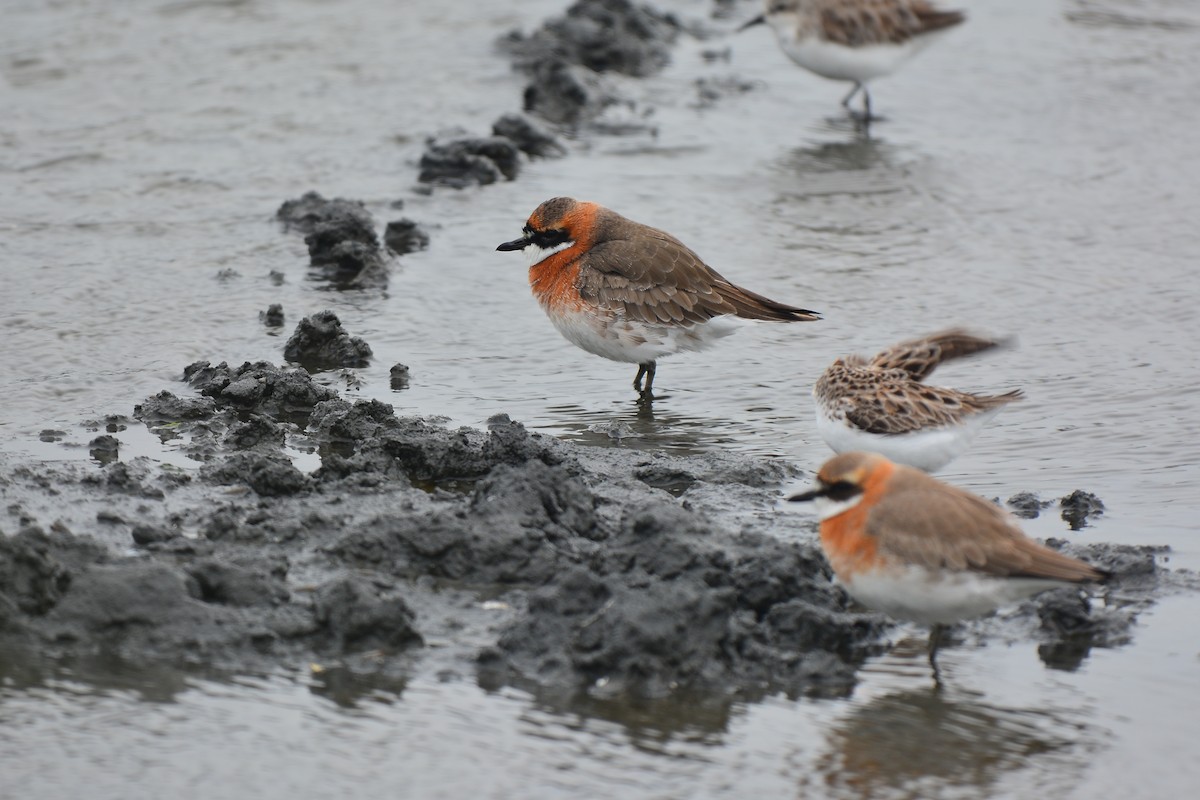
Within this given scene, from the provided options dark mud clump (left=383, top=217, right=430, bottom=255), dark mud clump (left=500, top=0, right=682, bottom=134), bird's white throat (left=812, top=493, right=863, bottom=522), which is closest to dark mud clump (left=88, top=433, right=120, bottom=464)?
bird's white throat (left=812, top=493, right=863, bottom=522)

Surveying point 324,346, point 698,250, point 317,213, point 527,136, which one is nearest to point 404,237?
point 317,213

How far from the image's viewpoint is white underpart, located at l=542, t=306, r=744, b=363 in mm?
8758

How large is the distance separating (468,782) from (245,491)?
245cm

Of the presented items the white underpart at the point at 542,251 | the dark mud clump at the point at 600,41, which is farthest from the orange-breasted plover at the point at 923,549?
the dark mud clump at the point at 600,41

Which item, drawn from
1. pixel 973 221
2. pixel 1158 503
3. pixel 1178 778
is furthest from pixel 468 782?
pixel 973 221

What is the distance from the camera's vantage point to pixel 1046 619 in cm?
589

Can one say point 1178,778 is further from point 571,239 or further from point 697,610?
point 571,239

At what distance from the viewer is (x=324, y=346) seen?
8.84 metres

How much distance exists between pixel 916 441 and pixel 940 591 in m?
1.66

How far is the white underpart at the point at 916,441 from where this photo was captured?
7.01 meters

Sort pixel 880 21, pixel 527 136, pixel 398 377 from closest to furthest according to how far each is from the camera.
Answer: pixel 398 377 → pixel 527 136 → pixel 880 21

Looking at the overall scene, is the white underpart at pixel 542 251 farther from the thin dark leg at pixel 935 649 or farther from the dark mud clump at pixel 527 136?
the thin dark leg at pixel 935 649

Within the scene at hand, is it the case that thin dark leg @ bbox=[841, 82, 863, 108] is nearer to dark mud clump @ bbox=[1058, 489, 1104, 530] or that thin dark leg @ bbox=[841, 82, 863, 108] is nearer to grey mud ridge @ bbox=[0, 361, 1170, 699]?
grey mud ridge @ bbox=[0, 361, 1170, 699]

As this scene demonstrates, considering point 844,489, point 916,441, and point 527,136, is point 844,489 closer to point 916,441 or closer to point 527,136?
point 916,441
